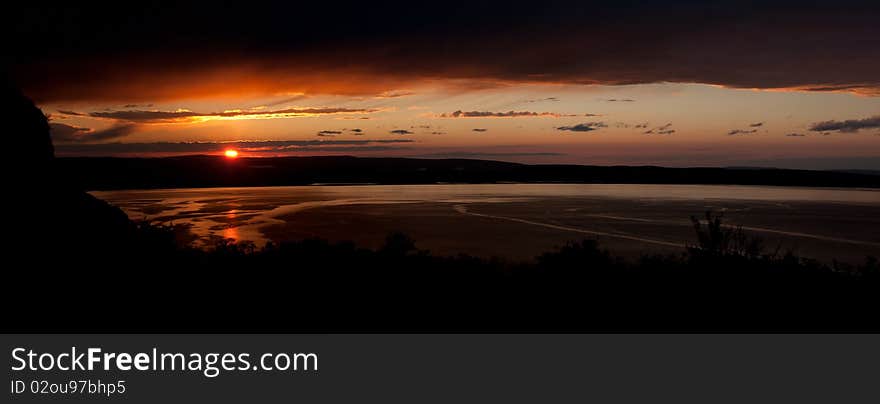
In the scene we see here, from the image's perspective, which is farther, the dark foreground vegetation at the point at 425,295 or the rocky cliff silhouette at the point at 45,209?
the rocky cliff silhouette at the point at 45,209

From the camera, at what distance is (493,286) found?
8.34m

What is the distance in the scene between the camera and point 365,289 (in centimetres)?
810

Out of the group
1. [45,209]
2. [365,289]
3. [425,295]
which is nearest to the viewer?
[425,295]

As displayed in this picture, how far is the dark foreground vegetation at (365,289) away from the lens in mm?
7148

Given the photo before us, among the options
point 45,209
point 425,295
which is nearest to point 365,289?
point 425,295

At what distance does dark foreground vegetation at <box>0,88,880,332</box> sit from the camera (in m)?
7.15

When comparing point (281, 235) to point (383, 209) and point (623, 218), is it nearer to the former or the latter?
point (383, 209)

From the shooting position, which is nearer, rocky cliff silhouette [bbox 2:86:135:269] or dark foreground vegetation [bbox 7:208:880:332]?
→ dark foreground vegetation [bbox 7:208:880:332]

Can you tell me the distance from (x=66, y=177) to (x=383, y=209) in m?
24.3

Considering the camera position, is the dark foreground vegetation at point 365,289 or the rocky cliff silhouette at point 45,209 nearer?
the dark foreground vegetation at point 365,289

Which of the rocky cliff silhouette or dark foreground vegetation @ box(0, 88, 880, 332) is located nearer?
dark foreground vegetation @ box(0, 88, 880, 332)

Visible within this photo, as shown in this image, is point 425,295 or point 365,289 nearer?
point 425,295

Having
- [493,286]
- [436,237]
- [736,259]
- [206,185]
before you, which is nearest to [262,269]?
[493,286]

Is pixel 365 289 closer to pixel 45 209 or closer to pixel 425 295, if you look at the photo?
pixel 425 295
